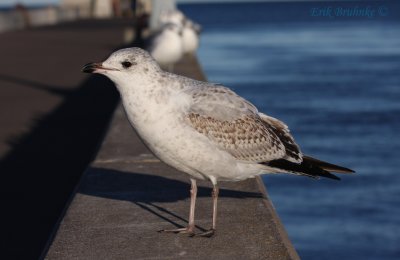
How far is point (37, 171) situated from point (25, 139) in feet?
6.88

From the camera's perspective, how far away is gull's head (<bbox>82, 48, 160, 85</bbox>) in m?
5.98

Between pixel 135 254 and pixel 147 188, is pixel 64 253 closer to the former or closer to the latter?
pixel 135 254

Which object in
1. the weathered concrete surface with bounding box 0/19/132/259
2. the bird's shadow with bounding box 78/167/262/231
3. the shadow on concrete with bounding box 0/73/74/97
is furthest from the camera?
the shadow on concrete with bounding box 0/73/74/97

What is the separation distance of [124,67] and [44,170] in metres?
4.89

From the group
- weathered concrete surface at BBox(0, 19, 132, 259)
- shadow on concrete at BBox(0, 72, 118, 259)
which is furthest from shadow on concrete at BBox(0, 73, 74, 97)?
shadow on concrete at BBox(0, 72, 118, 259)

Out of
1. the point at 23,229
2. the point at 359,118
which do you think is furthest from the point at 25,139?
the point at 359,118

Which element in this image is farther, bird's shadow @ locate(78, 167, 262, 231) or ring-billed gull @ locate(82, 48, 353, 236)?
bird's shadow @ locate(78, 167, 262, 231)

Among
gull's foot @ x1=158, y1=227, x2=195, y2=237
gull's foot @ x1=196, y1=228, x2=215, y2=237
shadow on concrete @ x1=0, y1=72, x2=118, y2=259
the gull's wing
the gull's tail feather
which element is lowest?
shadow on concrete @ x1=0, y1=72, x2=118, y2=259

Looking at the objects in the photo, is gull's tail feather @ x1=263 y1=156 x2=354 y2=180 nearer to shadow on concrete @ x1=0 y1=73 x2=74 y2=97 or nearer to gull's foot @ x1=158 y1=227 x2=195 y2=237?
gull's foot @ x1=158 y1=227 x2=195 y2=237

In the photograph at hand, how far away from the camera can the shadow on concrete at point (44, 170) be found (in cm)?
801

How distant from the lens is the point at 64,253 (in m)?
6.00

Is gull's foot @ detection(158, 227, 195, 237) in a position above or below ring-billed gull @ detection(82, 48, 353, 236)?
below

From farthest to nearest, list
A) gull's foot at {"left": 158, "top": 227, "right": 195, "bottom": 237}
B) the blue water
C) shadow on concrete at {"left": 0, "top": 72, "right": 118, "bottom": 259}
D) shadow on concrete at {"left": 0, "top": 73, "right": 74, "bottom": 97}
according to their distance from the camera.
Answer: shadow on concrete at {"left": 0, "top": 73, "right": 74, "bottom": 97}, the blue water, shadow on concrete at {"left": 0, "top": 72, "right": 118, "bottom": 259}, gull's foot at {"left": 158, "top": 227, "right": 195, "bottom": 237}

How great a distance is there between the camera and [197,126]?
6.12 meters
